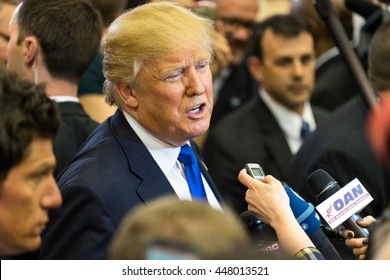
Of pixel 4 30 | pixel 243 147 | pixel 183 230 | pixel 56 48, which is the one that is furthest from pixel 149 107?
pixel 243 147

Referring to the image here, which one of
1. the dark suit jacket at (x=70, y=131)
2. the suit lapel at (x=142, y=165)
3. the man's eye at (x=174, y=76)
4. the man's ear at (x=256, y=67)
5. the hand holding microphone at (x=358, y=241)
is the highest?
the man's eye at (x=174, y=76)

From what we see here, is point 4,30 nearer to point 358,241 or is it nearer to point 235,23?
point 358,241

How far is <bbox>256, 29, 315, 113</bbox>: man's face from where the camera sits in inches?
248

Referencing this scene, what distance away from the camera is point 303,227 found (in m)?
3.30

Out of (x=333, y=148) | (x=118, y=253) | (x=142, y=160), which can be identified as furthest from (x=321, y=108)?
(x=118, y=253)

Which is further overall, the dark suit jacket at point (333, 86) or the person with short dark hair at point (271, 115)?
the dark suit jacket at point (333, 86)

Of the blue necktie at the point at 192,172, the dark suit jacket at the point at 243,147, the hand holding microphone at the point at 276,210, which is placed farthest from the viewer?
the dark suit jacket at the point at 243,147

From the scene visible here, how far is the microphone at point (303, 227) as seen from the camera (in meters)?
3.30

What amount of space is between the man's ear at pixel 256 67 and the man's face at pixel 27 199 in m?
3.75

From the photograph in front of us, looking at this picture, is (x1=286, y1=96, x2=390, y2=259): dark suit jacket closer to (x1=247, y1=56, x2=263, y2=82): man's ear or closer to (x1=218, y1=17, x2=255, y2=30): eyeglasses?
(x1=247, y1=56, x2=263, y2=82): man's ear

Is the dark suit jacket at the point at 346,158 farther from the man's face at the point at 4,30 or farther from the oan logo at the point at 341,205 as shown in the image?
the man's face at the point at 4,30

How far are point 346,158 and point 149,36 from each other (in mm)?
1464

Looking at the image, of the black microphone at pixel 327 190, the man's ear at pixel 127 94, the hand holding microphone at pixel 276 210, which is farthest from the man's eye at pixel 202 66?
the black microphone at pixel 327 190

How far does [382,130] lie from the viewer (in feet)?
5.87
